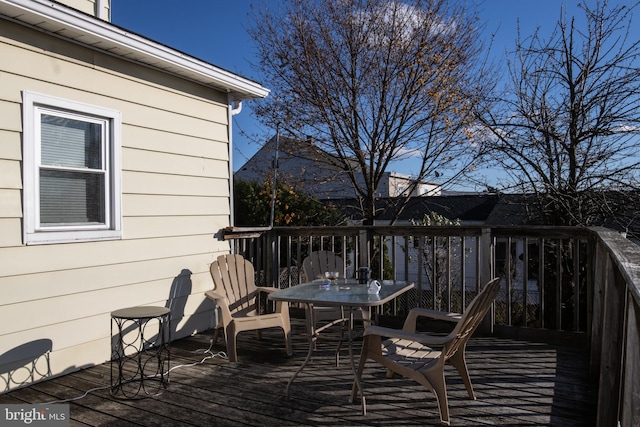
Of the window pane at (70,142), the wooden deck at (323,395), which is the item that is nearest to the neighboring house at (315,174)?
the window pane at (70,142)

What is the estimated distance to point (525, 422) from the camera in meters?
2.77

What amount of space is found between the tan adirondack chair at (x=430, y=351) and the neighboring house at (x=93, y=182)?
2.26m

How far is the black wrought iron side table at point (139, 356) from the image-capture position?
3.29 m

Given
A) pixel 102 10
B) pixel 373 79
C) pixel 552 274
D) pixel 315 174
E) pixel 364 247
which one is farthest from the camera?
pixel 315 174

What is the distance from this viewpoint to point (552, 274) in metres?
6.75

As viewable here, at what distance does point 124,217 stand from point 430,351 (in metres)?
2.73

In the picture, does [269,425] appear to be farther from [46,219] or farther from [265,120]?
[265,120]

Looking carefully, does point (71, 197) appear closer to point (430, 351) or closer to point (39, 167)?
point (39, 167)

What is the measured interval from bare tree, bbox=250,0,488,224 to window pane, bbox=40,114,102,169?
12.9 feet

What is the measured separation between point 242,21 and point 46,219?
5.18 meters

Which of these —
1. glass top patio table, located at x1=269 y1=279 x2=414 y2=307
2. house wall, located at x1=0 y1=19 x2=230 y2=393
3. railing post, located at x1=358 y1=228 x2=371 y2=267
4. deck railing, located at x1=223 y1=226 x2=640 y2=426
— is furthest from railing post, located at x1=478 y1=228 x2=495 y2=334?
house wall, located at x1=0 y1=19 x2=230 y2=393

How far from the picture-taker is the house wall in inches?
130

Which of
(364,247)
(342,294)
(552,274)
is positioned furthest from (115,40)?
(552,274)

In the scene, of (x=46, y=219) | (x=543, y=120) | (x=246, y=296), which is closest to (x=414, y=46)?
(x=543, y=120)
